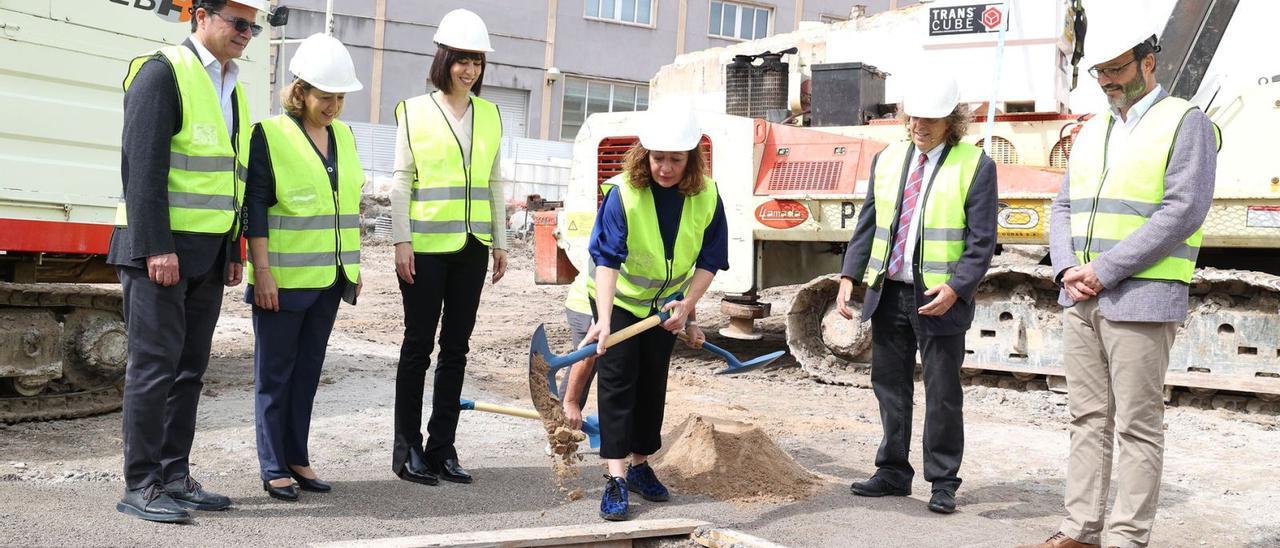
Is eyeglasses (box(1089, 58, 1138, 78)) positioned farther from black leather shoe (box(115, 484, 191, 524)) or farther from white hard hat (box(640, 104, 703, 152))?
black leather shoe (box(115, 484, 191, 524))

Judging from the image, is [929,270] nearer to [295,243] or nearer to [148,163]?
[295,243]

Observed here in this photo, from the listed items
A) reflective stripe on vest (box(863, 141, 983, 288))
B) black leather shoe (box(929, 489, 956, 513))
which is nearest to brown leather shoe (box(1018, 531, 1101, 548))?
black leather shoe (box(929, 489, 956, 513))

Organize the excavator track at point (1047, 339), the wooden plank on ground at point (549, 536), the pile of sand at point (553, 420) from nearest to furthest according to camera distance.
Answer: the wooden plank on ground at point (549, 536)
the pile of sand at point (553, 420)
the excavator track at point (1047, 339)

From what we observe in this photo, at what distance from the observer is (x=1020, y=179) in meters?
8.01

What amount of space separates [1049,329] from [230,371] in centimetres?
531

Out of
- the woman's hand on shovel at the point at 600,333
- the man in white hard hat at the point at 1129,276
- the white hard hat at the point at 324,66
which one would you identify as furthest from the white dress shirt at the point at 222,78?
the man in white hard hat at the point at 1129,276

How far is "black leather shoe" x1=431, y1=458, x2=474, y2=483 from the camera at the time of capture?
5.16m

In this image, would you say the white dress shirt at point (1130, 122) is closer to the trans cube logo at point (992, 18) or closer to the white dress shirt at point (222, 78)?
the white dress shirt at point (222, 78)

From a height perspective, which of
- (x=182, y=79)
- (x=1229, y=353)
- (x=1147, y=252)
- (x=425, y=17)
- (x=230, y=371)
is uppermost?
(x=425, y=17)

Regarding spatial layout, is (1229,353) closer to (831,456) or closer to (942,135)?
(831,456)

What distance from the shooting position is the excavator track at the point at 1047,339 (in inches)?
303

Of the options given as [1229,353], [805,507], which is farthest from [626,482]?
[1229,353]

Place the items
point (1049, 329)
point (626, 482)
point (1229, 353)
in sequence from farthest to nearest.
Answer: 1. point (1049, 329)
2. point (1229, 353)
3. point (626, 482)

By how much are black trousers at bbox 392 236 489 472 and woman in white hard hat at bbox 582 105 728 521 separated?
1.90ft
